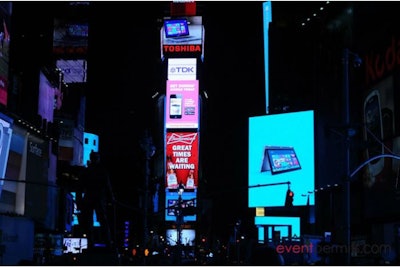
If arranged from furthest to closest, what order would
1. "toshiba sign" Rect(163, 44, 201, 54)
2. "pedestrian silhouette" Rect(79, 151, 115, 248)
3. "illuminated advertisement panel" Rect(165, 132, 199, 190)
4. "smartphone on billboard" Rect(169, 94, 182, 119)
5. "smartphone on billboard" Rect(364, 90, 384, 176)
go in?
"toshiba sign" Rect(163, 44, 201, 54) < "smartphone on billboard" Rect(169, 94, 182, 119) < "illuminated advertisement panel" Rect(165, 132, 199, 190) < "smartphone on billboard" Rect(364, 90, 384, 176) < "pedestrian silhouette" Rect(79, 151, 115, 248)

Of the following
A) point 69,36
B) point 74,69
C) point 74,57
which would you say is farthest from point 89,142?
point 69,36

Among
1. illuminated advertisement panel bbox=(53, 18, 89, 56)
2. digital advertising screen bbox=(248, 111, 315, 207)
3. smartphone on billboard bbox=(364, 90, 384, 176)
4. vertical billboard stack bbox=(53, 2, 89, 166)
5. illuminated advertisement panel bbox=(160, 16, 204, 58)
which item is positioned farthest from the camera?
illuminated advertisement panel bbox=(160, 16, 204, 58)

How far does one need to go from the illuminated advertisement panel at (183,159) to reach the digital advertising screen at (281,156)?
87.3 feet

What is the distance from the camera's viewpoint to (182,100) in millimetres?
101375

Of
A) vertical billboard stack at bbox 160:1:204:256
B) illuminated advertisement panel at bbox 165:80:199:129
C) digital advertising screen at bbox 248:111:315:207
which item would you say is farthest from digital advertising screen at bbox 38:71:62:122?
vertical billboard stack at bbox 160:1:204:256

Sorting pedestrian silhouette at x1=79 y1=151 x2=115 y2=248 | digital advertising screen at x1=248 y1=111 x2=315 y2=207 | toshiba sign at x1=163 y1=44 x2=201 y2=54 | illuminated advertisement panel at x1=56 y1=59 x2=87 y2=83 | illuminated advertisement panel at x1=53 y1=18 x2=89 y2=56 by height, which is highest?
toshiba sign at x1=163 y1=44 x2=201 y2=54

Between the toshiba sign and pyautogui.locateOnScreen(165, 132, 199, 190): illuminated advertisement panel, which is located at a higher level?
the toshiba sign

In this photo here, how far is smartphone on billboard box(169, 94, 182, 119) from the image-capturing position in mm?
100463

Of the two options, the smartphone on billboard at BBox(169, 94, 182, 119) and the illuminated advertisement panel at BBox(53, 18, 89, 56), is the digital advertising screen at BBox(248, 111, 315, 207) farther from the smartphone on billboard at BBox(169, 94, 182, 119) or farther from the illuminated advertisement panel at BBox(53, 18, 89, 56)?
the smartphone on billboard at BBox(169, 94, 182, 119)

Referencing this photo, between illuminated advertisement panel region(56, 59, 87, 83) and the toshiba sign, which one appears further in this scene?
the toshiba sign

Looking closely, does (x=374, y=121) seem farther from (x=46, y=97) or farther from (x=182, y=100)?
(x=182, y=100)

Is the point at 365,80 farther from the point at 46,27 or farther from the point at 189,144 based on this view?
the point at 189,144

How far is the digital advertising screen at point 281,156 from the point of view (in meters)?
68.8

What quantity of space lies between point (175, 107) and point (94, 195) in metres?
85.0
